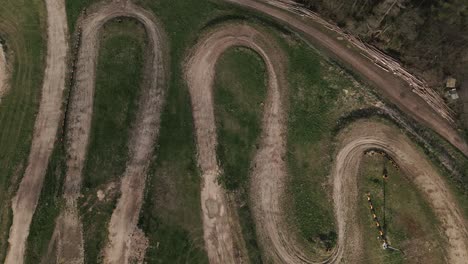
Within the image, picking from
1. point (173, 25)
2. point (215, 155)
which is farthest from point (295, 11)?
point (215, 155)

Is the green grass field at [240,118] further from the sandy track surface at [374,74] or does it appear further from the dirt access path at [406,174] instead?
the dirt access path at [406,174]

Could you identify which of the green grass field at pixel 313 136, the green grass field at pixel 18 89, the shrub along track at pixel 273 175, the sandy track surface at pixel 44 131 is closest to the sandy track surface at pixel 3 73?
the green grass field at pixel 18 89

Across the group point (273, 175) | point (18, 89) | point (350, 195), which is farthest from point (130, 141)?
point (350, 195)

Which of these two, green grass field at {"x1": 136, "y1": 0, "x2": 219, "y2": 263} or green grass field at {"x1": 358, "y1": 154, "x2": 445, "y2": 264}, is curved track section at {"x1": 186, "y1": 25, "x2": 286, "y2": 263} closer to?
green grass field at {"x1": 136, "y1": 0, "x2": 219, "y2": 263}

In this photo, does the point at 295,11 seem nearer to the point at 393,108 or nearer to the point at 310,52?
the point at 310,52

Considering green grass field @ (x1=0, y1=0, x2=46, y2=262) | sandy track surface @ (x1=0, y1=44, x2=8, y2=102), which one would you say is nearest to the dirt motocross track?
green grass field @ (x1=0, y1=0, x2=46, y2=262)
